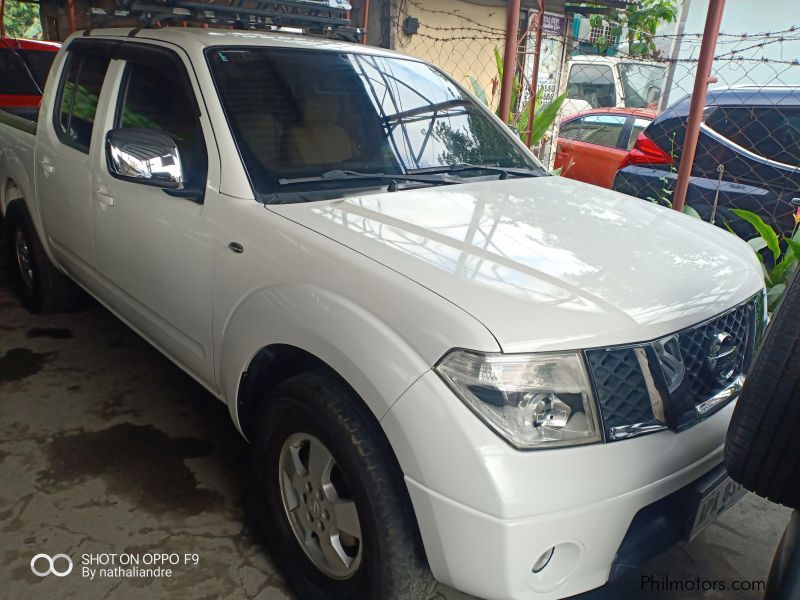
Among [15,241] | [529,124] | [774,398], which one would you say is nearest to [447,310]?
[774,398]

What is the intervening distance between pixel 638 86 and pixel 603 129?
483cm

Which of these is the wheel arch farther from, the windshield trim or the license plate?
the license plate

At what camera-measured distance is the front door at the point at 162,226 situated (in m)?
2.41

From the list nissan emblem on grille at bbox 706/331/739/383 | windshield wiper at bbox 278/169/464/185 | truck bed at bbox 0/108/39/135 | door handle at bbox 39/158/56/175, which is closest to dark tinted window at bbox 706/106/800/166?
windshield wiper at bbox 278/169/464/185

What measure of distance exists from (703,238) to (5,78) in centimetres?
739

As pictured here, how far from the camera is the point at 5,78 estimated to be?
7145 millimetres

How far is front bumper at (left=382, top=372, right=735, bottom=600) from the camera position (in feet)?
5.01

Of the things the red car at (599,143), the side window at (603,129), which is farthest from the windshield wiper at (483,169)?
the side window at (603,129)

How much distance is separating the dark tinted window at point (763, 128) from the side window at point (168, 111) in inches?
148

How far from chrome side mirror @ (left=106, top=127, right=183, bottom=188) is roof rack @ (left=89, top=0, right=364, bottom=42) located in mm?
1024

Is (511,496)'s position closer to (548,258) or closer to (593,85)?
(548,258)

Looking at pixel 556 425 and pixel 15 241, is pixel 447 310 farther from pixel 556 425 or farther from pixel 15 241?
pixel 15 241

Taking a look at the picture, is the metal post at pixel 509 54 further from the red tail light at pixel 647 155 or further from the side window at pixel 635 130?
the side window at pixel 635 130

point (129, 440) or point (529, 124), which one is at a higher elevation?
point (529, 124)
